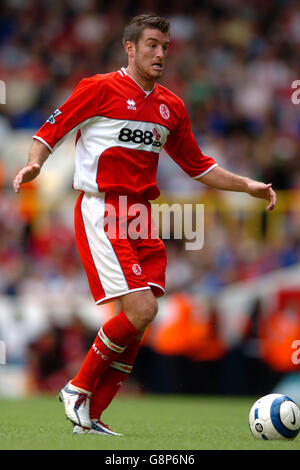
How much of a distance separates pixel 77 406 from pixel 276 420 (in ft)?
3.93

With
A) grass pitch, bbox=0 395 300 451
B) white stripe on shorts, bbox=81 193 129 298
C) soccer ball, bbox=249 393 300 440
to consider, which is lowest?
grass pitch, bbox=0 395 300 451

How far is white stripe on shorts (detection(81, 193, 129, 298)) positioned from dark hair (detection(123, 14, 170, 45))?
104cm

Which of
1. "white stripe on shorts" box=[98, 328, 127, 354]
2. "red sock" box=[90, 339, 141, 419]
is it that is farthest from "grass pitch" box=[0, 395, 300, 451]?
"white stripe on shorts" box=[98, 328, 127, 354]

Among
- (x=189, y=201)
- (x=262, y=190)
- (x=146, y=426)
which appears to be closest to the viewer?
(x=262, y=190)

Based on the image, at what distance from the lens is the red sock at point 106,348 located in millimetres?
5660

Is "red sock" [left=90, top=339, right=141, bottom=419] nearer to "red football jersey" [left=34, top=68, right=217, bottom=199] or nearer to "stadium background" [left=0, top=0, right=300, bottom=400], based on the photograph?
"red football jersey" [left=34, top=68, right=217, bottom=199]

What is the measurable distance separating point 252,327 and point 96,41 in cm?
813

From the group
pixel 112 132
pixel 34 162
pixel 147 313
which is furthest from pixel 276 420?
pixel 34 162

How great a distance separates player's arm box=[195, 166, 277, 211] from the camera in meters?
6.21

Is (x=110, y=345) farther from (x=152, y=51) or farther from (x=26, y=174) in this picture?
(x=152, y=51)

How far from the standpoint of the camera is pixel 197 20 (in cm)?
1731

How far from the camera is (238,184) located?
6.33 m

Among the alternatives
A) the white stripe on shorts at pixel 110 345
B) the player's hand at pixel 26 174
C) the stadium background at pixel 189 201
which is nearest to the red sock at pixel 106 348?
the white stripe on shorts at pixel 110 345

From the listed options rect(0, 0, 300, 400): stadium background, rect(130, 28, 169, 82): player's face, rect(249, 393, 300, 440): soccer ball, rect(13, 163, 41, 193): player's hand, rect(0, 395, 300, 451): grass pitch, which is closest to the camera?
rect(0, 395, 300, 451): grass pitch
